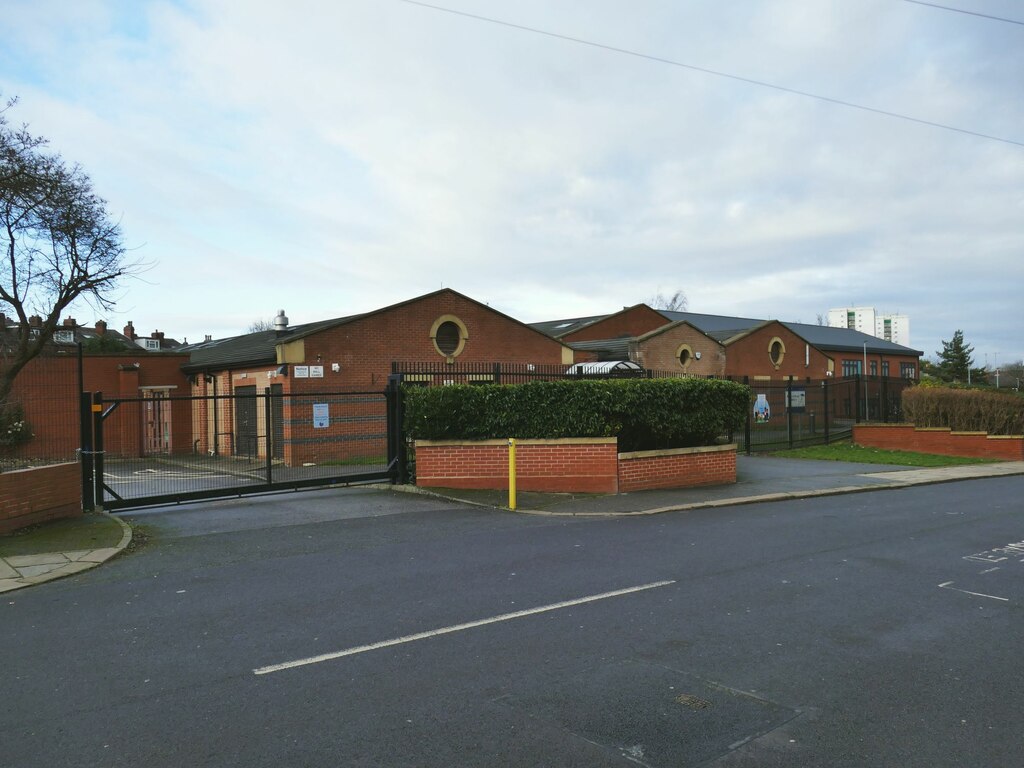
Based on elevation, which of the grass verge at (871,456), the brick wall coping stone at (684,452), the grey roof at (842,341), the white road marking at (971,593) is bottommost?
the grass verge at (871,456)

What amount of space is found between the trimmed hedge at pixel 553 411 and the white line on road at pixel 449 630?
685cm

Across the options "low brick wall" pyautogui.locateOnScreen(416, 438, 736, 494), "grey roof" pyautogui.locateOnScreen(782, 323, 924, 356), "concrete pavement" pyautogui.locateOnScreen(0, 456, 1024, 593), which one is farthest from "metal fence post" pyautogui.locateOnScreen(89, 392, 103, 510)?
"grey roof" pyautogui.locateOnScreen(782, 323, 924, 356)

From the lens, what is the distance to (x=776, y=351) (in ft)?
132

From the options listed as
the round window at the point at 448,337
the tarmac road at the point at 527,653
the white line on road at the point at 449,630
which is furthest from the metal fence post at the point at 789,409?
the white line on road at the point at 449,630

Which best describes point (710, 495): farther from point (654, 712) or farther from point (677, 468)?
point (654, 712)

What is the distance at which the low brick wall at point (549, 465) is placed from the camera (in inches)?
551

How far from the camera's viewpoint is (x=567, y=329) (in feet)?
134

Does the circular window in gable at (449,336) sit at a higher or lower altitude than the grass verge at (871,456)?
higher

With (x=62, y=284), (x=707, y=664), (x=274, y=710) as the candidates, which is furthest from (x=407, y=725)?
(x=62, y=284)

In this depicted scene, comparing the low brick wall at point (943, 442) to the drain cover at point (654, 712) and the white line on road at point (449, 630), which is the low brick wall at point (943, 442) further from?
the drain cover at point (654, 712)

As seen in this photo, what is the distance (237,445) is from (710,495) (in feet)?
40.6

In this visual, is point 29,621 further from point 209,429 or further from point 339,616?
point 209,429

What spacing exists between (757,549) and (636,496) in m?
4.71

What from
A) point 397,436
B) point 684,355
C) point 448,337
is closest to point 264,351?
point 448,337
